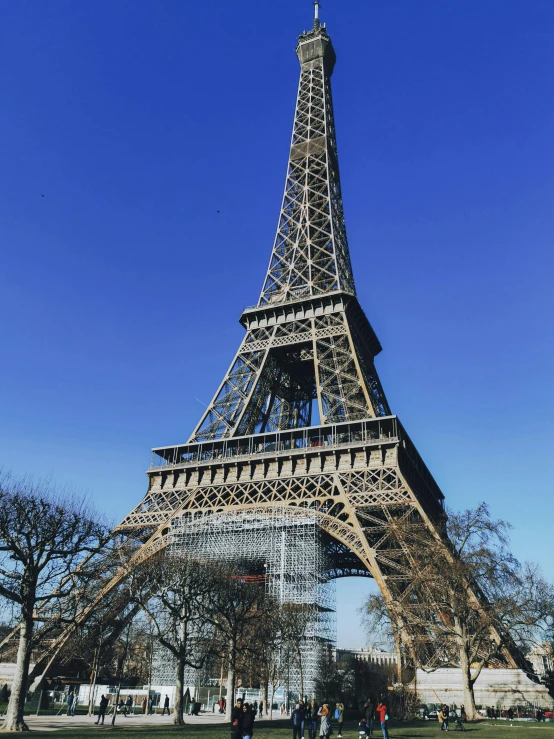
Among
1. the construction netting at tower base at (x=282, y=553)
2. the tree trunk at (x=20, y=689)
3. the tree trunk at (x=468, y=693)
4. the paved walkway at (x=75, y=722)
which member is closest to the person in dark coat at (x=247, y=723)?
the tree trunk at (x=20, y=689)

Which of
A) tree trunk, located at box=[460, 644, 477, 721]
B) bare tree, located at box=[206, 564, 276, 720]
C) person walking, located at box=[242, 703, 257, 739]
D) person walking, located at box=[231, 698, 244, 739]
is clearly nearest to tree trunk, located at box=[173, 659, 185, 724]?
bare tree, located at box=[206, 564, 276, 720]

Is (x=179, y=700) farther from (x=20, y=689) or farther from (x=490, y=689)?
(x=490, y=689)

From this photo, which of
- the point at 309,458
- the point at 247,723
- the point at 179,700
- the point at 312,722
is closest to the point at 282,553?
the point at 309,458

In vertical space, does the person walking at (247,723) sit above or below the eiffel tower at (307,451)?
below

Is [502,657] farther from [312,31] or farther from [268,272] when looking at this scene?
[312,31]

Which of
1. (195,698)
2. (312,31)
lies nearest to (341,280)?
(195,698)

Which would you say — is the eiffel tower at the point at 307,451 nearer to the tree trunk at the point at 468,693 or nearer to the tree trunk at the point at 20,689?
the tree trunk at the point at 468,693

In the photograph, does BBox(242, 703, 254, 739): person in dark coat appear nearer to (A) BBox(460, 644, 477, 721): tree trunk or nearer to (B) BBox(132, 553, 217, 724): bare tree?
(B) BBox(132, 553, 217, 724): bare tree
